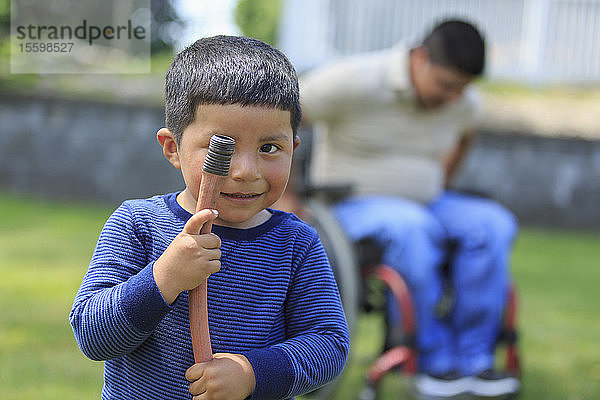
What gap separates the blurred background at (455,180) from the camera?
5113mm

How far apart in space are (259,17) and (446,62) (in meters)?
15.3

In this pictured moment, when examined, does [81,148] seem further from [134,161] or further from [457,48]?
[457,48]

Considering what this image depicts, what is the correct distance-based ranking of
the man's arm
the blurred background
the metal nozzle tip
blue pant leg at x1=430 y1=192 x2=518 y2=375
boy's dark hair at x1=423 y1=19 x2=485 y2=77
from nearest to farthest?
the metal nozzle tip, blue pant leg at x1=430 y1=192 x2=518 y2=375, boy's dark hair at x1=423 y1=19 x2=485 y2=77, the man's arm, the blurred background

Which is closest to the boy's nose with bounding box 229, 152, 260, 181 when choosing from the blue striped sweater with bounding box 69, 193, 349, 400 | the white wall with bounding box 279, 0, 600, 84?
the blue striped sweater with bounding box 69, 193, 349, 400

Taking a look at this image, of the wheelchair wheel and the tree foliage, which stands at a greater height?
the tree foliage

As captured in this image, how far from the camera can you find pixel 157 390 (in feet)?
4.13

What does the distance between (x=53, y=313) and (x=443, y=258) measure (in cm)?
184

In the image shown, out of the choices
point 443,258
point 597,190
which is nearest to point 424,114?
point 443,258

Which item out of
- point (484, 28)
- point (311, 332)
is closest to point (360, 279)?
point (311, 332)

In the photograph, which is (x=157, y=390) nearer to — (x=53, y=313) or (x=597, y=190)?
(x=53, y=313)

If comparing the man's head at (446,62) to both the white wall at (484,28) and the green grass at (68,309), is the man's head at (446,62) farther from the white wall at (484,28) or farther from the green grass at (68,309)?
the white wall at (484,28)

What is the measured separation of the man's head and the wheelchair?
529mm

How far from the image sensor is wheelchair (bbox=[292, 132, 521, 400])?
248 centimetres

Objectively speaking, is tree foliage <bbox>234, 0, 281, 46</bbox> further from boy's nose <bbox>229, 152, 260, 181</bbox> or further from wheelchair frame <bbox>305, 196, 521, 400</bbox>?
boy's nose <bbox>229, 152, 260, 181</bbox>
